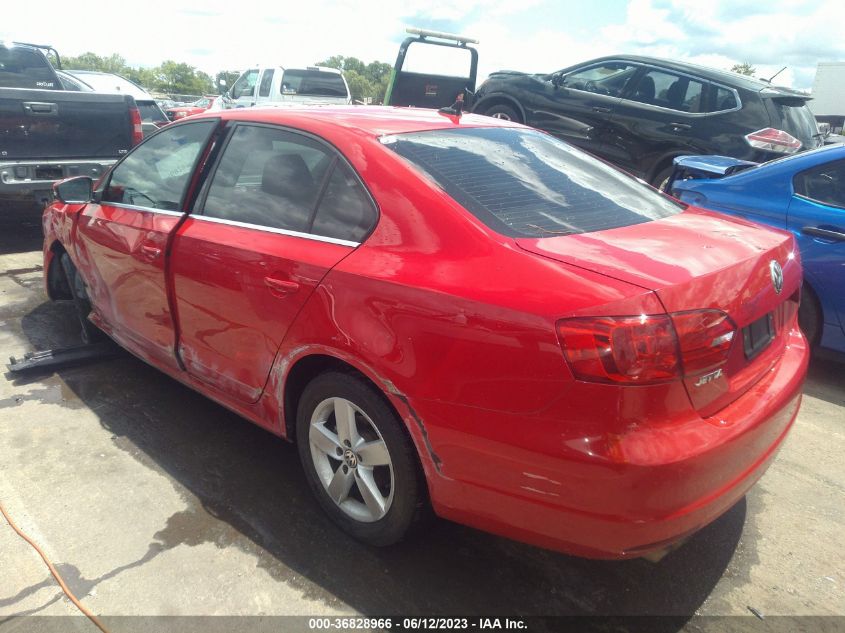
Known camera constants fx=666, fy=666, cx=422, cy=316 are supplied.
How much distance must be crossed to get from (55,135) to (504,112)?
5.44 meters

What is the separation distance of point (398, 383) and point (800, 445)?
2.43 metres

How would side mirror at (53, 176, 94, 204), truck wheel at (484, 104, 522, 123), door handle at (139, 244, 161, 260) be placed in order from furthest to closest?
truck wheel at (484, 104, 522, 123)
side mirror at (53, 176, 94, 204)
door handle at (139, 244, 161, 260)

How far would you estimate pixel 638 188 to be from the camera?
10.1 feet

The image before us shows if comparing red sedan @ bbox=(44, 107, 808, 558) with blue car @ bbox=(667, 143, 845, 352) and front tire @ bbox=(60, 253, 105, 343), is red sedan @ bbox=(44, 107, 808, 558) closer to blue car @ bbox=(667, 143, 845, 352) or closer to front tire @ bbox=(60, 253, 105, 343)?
front tire @ bbox=(60, 253, 105, 343)

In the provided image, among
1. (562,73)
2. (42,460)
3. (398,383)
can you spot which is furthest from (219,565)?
(562,73)

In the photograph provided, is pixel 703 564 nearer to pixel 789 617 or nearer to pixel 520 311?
pixel 789 617

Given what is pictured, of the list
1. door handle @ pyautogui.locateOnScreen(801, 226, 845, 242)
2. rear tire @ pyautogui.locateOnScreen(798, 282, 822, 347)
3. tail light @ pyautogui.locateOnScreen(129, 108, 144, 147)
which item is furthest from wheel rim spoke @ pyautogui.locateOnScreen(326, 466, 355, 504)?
tail light @ pyautogui.locateOnScreen(129, 108, 144, 147)

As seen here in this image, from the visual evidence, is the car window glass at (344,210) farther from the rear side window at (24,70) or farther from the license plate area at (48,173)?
the rear side window at (24,70)

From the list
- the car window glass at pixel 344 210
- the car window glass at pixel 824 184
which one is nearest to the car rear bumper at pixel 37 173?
the car window glass at pixel 344 210

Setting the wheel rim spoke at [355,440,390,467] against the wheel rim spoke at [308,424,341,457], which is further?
the wheel rim spoke at [308,424,341,457]

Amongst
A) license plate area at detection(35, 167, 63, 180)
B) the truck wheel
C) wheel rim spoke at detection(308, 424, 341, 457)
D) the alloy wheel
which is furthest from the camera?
the truck wheel

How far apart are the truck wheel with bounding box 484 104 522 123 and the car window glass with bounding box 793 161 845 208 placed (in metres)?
4.98

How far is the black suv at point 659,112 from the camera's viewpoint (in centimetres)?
671

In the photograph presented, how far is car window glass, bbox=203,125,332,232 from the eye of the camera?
2697 millimetres
